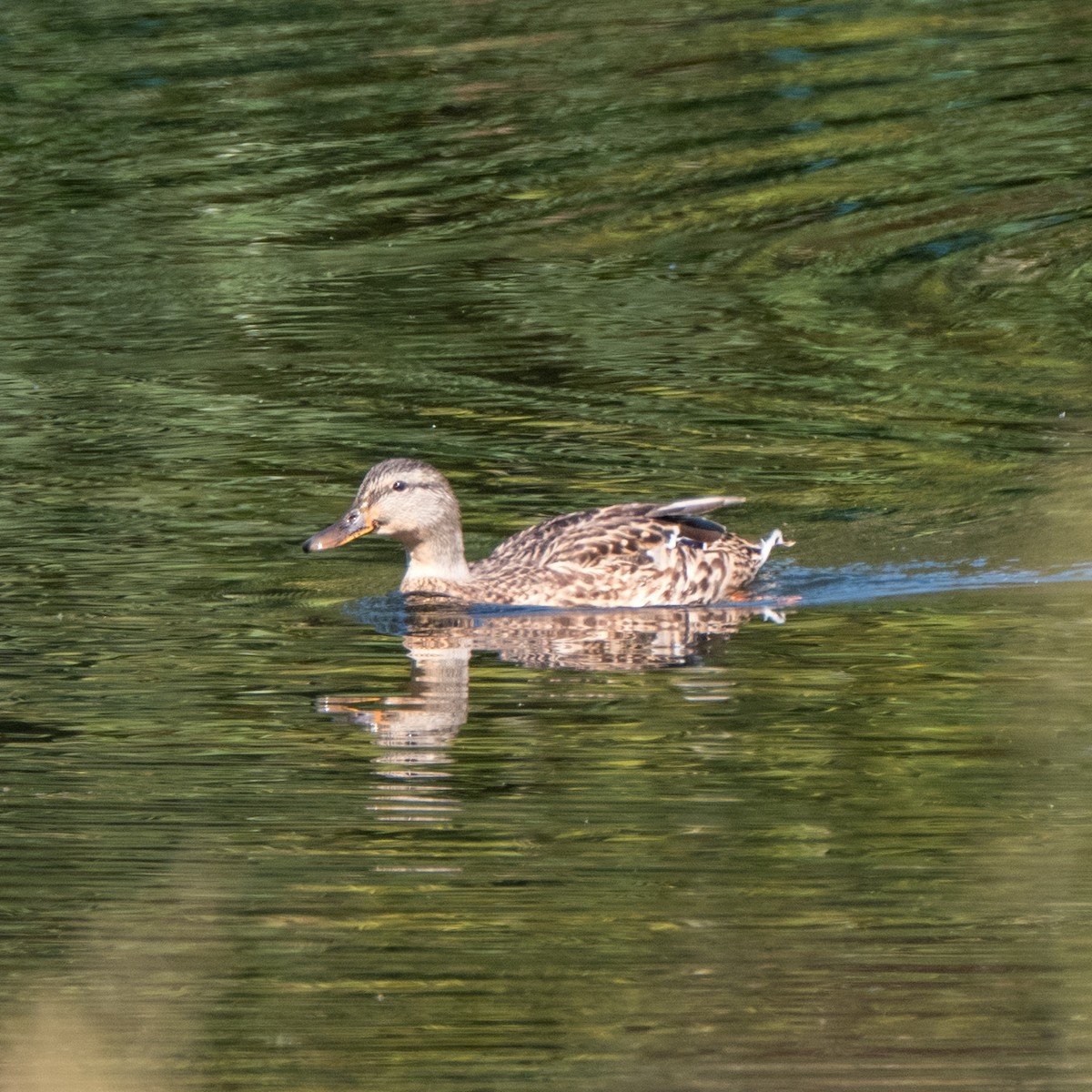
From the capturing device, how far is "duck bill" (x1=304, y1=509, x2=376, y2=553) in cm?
994

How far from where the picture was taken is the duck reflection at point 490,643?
8.24m

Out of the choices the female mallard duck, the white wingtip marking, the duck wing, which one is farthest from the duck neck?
the white wingtip marking

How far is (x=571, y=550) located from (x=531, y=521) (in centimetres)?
119

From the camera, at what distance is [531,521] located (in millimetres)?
11125

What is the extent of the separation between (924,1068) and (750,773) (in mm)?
2211

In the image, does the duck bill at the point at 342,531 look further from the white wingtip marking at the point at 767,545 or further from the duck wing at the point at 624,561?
the white wingtip marking at the point at 767,545

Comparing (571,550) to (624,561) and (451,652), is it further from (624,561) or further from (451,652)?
(451,652)

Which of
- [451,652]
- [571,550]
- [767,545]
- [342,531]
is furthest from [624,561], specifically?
[342,531]

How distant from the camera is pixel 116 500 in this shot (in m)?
11.1

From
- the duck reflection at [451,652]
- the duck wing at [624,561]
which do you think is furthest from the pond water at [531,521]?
the duck wing at [624,561]

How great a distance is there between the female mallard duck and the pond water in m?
0.18

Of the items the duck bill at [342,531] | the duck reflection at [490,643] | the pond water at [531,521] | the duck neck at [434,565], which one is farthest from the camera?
the duck neck at [434,565]

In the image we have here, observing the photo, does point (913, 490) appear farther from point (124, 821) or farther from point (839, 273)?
point (124, 821)

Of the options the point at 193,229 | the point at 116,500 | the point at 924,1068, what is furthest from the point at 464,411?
the point at 924,1068
